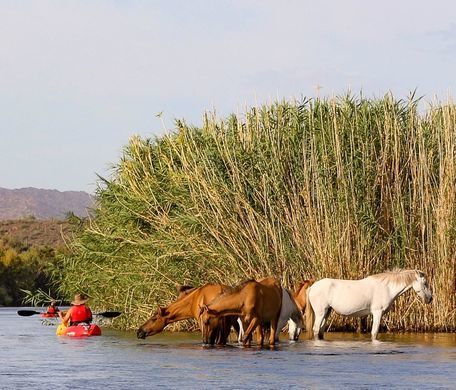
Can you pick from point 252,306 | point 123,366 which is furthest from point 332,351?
point 123,366

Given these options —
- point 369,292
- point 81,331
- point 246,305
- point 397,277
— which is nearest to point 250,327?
point 246,305

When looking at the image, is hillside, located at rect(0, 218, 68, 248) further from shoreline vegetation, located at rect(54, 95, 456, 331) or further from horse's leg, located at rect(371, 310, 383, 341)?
horse's leg, located at rect(371, 310, 383, 341)

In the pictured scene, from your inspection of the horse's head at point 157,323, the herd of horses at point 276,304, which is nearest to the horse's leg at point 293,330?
the herd of horses at point 276,304

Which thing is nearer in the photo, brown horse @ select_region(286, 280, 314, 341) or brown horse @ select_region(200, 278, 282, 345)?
brown horse @ select_region(200, 278, 282, 345)

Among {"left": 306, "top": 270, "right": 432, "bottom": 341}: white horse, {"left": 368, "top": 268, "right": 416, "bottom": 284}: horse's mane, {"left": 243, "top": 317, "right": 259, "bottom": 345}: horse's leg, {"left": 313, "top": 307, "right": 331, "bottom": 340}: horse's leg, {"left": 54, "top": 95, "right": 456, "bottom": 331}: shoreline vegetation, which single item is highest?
{"left": 54, "top": 95, "right": 456, "bottom": 331}: shoreline vegetation

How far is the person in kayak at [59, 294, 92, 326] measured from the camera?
21.6 m

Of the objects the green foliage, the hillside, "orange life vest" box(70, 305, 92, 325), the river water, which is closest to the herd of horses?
the river water

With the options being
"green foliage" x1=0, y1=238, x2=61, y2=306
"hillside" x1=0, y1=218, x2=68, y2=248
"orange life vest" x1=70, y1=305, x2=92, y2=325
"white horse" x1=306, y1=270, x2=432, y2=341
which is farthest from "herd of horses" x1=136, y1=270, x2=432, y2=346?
"hillside" x1=0, y1=218, x2=68, y2=248

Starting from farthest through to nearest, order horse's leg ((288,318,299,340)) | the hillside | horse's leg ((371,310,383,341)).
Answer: the hillside
horse's leg ((371,310,383,341))
horse's leg ((288,318,299,340))

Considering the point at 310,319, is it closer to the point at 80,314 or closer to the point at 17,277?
the point at 80,314

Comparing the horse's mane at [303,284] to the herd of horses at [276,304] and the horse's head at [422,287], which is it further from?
the horse's head at [422,287]

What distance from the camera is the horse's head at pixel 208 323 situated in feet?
56.7

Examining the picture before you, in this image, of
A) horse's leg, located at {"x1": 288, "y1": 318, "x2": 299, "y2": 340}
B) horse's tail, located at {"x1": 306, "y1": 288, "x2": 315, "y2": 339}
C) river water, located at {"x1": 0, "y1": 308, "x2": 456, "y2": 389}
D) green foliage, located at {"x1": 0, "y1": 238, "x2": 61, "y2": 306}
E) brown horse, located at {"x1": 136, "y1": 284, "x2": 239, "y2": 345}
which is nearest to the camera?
river water, located at {"x1": 0, "y1": 308, "x2": 456, "y2": 389}

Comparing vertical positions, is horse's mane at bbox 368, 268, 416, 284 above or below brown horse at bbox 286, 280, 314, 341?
above
